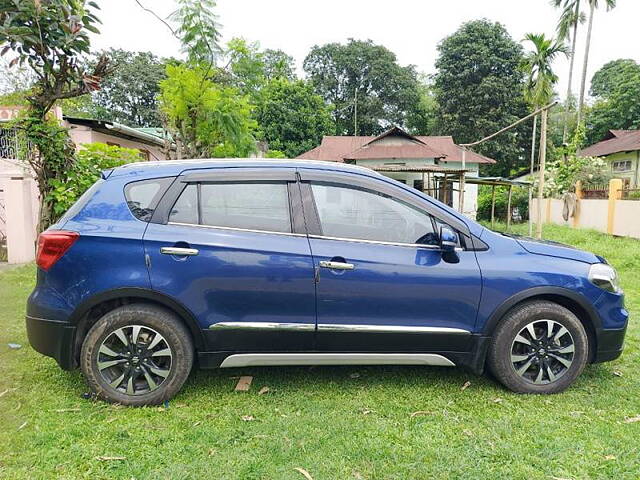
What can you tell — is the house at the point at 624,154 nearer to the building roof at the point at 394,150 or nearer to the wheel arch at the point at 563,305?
the building roof at the point at 394,150

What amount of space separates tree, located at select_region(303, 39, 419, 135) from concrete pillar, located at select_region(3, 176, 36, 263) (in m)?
32.7

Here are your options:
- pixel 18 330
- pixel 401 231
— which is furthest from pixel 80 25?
pixel 401 231

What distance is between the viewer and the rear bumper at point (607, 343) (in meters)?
3.26

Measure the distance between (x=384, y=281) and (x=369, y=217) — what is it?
47 cm

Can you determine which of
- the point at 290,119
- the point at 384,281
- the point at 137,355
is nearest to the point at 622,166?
the point at 290,119

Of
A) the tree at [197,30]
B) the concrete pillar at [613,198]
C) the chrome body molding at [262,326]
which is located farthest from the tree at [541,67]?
the chrome body molding at [262,326]

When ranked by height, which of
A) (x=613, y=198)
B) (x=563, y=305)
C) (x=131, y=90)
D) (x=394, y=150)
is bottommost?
(x=563, y=305)

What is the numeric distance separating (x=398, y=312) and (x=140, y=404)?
5.97ft

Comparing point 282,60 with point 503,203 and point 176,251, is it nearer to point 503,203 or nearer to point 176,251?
point 503,203

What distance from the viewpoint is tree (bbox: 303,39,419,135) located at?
39000 mm

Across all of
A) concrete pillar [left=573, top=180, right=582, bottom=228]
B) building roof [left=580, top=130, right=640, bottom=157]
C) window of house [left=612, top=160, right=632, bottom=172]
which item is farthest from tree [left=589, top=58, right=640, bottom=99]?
concrete pillar [left=573, top=180, right=582, bottom=228]

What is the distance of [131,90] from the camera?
39781 millimetres

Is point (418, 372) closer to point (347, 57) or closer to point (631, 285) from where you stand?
point (631, 285)

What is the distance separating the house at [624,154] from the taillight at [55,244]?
2756 cm
